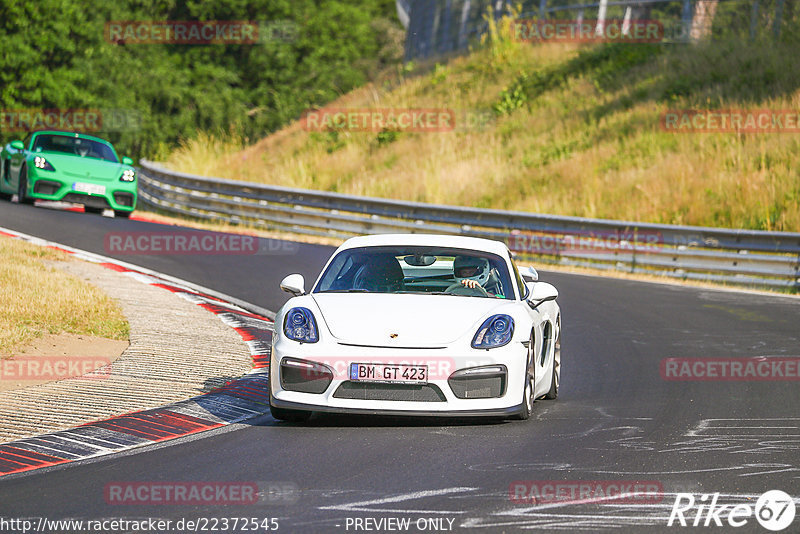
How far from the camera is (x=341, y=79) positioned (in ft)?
178

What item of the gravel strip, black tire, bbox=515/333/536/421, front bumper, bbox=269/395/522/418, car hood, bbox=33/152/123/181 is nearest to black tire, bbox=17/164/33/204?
car hood, bbox=33/152/123/181

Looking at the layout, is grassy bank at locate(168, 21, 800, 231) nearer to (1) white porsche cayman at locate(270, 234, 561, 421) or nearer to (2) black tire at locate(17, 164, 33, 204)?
(2) black tire at locate(17, 164, 33, 204)

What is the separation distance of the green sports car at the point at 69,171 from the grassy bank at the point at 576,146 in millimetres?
7538

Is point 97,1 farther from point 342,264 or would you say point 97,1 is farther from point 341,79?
point 342,264

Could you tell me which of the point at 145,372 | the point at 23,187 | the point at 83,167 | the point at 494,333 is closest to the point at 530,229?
the point at 83,167

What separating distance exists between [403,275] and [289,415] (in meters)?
1.48

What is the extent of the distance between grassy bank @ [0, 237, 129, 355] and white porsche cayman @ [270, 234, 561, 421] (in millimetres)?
3205

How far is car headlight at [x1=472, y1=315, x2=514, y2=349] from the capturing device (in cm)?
782

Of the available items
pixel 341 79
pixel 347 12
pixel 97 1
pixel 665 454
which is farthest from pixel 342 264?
pixel 347 12

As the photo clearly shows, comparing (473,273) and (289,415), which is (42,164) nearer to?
(473,273)

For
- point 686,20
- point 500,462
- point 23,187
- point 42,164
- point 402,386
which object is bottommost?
point 500,462

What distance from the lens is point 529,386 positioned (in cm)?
819

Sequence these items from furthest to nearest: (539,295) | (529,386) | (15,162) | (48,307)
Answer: (15,162) → (48,307) → (539,295) → (529,386)

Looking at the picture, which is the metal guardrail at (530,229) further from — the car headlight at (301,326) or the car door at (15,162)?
the car headlight at (301,326)
